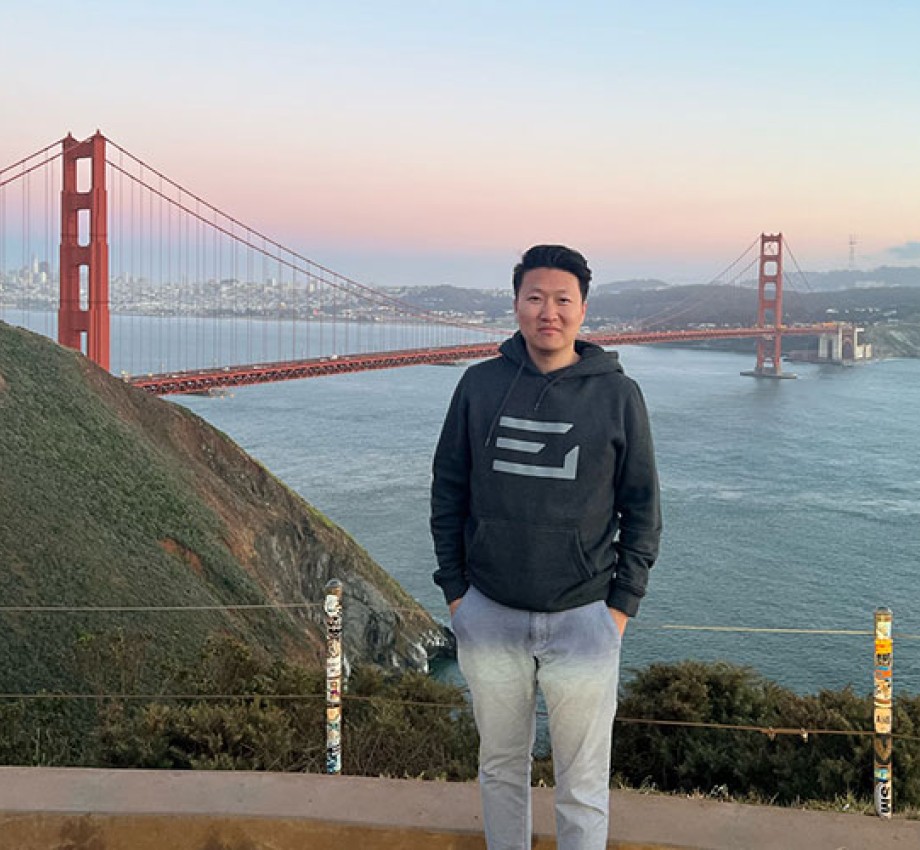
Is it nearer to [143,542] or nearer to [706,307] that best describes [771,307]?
[706,307]

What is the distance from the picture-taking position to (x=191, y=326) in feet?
Result: 472

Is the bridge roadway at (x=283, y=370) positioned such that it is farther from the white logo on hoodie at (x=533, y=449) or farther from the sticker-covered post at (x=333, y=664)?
the white logo on hoodie at (x=533, y=449)

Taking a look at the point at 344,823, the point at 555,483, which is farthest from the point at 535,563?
the point at 344,823

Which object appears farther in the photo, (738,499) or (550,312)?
(738,499)

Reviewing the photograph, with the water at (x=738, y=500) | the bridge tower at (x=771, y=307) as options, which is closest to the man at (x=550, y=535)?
the water at (x=738, y=500)

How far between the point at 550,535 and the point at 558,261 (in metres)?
0.66

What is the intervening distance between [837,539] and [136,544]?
20.0 m

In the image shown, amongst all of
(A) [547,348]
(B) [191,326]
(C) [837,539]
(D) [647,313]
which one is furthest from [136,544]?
(B) [191,326]

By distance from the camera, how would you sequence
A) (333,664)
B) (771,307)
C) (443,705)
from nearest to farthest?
(333,664)
(443,705)
(771,307)

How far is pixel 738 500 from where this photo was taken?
3438 centimetres

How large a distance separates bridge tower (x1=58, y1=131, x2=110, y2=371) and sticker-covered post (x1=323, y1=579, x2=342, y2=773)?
24574mm

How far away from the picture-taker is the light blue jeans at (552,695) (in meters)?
2.36

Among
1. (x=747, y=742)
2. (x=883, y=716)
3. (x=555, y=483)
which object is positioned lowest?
(x=747, y=742)

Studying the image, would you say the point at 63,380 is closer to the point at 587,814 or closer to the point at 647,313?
the point at 587,814
